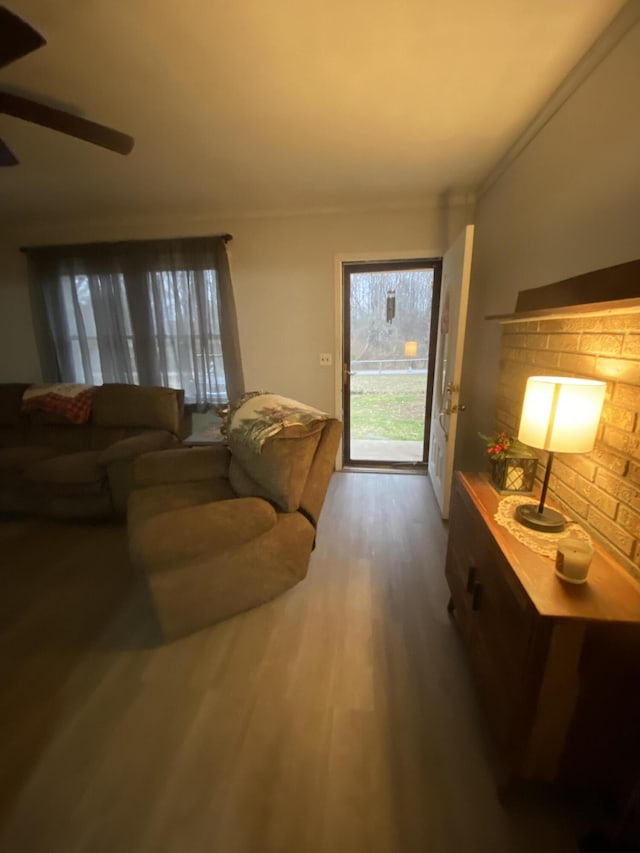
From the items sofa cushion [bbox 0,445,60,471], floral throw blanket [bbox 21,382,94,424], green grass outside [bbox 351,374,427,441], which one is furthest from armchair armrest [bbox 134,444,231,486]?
green grass outside [bbox 351,374,427,441]

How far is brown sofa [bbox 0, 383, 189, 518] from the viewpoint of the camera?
2.19 metres

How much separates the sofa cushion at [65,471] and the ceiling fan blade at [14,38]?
1885 mm

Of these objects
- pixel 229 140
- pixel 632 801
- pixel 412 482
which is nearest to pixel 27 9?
pixel 229 140

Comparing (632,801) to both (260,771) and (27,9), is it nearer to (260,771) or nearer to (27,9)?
(260,771)

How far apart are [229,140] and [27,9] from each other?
35.6 inches

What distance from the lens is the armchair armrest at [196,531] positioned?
4.32 ft

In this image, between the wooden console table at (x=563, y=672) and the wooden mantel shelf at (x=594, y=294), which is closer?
the wooden console table at (x=563, y=672)

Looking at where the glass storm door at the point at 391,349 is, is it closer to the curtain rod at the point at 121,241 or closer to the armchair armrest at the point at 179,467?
the curtain rod at the point at 121,241

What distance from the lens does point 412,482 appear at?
3.02 metres

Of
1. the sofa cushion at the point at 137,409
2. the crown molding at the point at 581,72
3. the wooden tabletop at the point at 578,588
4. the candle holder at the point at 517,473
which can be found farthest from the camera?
the sofa cushion at the point at 137,409

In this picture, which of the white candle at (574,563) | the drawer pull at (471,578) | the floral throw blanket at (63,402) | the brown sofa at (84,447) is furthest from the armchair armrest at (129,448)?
the white candle at (574,563)

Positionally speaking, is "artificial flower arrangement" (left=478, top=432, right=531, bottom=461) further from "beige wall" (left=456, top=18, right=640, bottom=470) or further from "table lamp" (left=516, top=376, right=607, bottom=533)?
"beige wall" (left=456, top=18, right=640, bottom=470)

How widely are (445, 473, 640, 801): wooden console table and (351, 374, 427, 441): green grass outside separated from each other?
2948 millimetres

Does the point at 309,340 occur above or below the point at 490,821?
above
